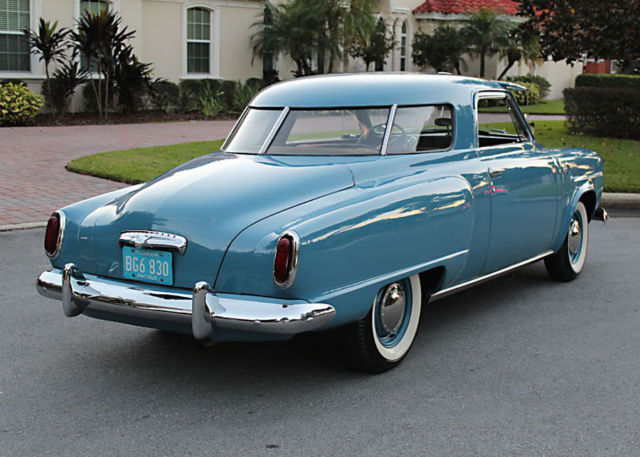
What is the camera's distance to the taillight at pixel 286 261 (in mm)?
3922

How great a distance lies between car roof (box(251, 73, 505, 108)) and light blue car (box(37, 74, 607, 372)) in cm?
1

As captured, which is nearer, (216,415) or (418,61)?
(216,415)

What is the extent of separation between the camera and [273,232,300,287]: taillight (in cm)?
392

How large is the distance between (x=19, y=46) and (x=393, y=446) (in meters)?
17.6

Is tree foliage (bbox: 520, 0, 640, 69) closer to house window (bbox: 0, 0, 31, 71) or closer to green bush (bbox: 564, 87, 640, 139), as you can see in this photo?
green bush (bbox: 564, 87, 640, 139)

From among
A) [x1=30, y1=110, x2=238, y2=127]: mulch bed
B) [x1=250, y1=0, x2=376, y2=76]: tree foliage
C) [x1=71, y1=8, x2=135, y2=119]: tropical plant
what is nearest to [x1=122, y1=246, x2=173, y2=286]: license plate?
[x1=30, y1=110, x2=238, y2=127]: mulch bed

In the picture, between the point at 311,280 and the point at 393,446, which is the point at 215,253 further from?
the point at 393,446

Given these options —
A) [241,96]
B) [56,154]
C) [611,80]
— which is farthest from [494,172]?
[611,80]

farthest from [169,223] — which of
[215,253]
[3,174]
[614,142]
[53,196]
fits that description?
[614,142]

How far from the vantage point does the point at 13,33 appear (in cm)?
1883

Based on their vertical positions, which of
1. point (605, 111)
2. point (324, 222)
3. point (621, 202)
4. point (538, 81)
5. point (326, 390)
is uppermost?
point (538, 81)

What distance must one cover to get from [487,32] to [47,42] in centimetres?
1624

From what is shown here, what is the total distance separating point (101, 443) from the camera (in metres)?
3.70

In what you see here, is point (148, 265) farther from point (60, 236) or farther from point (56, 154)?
point (56, 154)
